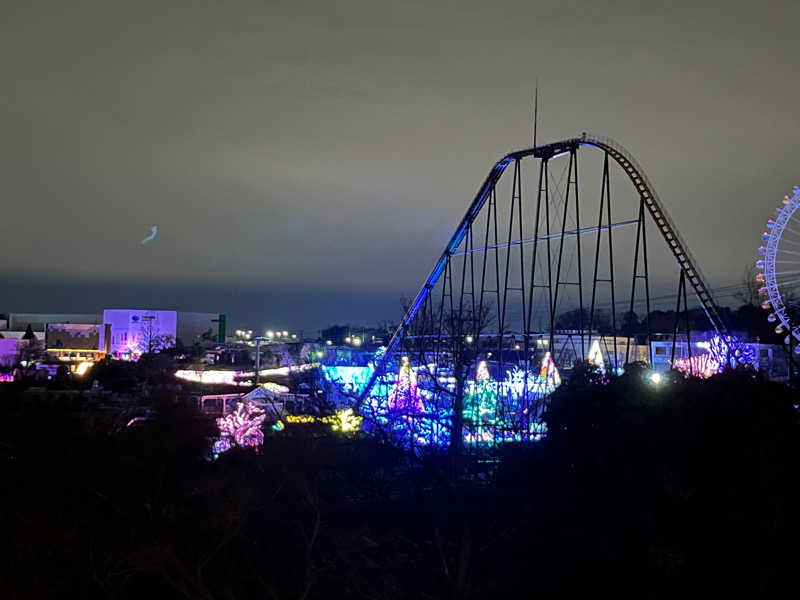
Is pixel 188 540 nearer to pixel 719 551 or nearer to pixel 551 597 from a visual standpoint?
pixel 551 597

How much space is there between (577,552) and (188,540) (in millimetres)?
8390

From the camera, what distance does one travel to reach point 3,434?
24.0 meters

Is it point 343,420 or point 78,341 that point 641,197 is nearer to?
point 343,420

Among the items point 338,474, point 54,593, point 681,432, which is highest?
point 681,432

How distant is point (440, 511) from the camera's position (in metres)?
14.0

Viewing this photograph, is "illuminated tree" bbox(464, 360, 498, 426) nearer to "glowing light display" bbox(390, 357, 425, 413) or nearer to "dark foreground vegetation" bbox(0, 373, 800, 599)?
"glowing light display" bbox(390, 357, 425, 413)

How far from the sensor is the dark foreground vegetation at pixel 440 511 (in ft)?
31.1

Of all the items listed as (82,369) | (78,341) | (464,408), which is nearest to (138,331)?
→ (78,341)

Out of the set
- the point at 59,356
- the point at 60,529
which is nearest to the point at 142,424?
the point at 60,529

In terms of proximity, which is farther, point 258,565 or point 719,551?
point 258,565

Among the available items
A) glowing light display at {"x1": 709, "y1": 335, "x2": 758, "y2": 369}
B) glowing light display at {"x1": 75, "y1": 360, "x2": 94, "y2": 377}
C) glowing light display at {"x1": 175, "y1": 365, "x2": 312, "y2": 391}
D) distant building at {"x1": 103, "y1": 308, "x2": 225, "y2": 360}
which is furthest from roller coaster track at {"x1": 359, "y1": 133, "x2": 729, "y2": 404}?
distant building at {"x1": 103, "y1": 308, "x2": 225, "y2": 360}

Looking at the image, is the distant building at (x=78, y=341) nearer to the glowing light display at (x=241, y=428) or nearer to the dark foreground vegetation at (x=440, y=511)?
the glowing light display at (x=241, y=428)

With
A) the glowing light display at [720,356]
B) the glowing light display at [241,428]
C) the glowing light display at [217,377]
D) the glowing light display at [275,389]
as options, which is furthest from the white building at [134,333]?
the glowing light display at [720,356]


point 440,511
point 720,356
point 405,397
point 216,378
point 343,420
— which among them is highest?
point 720,356
